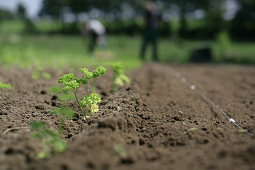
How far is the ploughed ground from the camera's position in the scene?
171cm

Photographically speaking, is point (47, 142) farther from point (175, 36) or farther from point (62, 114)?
point (175, 36)

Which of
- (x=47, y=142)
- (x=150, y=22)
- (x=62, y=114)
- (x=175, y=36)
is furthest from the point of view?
(x=175, y=36)

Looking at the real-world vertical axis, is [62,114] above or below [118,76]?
below

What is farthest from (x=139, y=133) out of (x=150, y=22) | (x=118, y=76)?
(x=150, y=22)

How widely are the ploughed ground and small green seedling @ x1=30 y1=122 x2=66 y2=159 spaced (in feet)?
0.19

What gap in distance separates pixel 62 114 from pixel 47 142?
78cm

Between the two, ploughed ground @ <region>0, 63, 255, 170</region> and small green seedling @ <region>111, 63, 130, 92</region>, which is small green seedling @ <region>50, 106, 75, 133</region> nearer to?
ploughed ground @ <region>0, 63, 255, 170</region>

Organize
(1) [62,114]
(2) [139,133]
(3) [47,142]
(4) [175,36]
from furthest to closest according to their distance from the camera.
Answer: (4) [175,36], (1) [62,114], (2) [139,133], (3) [47,142]

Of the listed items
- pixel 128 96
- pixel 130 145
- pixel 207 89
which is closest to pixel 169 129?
pixel 130 145

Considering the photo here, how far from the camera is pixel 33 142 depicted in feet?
6.27

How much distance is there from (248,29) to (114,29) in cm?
1981

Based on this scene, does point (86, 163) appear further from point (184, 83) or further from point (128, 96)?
point (184, 83)

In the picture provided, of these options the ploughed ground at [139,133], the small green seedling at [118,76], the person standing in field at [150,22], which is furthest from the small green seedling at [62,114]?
the person standing in field at [150,22]

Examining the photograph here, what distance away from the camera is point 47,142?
2.01 m
